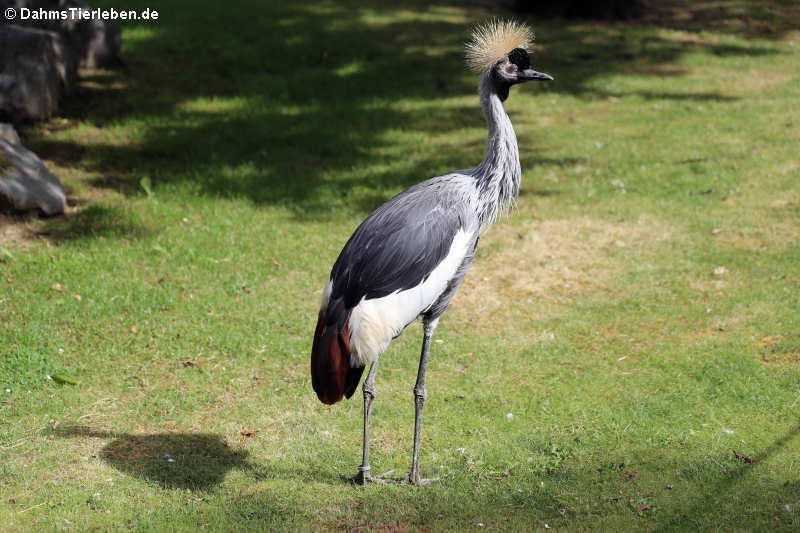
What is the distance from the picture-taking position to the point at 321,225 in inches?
416

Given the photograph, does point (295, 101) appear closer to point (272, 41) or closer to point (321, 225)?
point (272, 41)

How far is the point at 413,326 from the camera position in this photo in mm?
8547

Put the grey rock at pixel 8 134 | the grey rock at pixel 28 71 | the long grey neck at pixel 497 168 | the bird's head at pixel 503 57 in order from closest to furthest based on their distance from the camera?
the long grey neck at pixel 497 168 < the bird's head at pixel 503 57 < the grey rock at pixel 8 134 < the grey rock at pixel 28 71

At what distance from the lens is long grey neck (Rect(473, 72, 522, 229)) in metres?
6.10

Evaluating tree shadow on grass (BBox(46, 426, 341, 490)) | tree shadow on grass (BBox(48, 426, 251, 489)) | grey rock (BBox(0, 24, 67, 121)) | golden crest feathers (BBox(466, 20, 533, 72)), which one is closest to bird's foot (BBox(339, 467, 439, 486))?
tree shadow on grass (BBox(46, 426, 341, 490))

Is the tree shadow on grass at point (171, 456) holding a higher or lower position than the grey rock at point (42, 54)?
lower

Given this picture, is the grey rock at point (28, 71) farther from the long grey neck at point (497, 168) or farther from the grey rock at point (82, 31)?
the long grey neck at point (497, 168)

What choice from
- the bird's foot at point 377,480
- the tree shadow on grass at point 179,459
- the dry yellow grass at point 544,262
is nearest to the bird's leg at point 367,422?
the bird's foot at point 377,480

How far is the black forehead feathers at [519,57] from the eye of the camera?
20.4ft

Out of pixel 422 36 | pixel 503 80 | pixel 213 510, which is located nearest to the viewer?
pixel 213 510

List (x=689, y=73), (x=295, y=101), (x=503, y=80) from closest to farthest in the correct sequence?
(x=503, y=80)
(x=295, y=101)
(x=689, y=73)

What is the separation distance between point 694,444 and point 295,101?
383 inches

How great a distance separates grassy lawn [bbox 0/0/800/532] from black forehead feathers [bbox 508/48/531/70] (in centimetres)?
279

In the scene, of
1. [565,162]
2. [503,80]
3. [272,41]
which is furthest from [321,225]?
[272,41]
